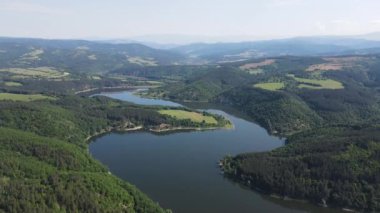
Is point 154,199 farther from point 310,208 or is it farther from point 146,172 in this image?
point 310,208

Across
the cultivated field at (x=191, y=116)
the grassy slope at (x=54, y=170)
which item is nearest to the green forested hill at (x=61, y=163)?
the grassy slope at (x=54, y=170)

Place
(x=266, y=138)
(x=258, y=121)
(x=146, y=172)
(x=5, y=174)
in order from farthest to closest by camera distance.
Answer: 1. (x=258, y=121)
2. (x=266, y=138)
3. (x=146, y=172)
4. (x=5, y=174)

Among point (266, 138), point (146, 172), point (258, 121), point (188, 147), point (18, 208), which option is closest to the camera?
point (18, 208)

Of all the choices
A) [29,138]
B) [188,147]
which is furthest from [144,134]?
[29,138]

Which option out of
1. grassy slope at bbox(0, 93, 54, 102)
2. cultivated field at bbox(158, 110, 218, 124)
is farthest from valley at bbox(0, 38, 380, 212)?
grassy slope at bbox(0, 93, 54, 102)

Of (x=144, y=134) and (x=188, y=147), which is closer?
(x=188, y=147)

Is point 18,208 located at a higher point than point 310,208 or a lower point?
higher
